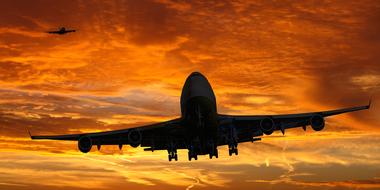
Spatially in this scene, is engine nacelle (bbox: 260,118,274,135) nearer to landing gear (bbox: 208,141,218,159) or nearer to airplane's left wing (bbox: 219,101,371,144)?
airplane's left wing (bbox: 219,101,371,144)

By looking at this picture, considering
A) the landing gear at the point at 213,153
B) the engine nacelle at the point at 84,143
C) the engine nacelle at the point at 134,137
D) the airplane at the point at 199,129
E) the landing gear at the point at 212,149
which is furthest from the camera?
the engine nacelle at the point at 84,143

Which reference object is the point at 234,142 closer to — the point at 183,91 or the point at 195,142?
the point at 195,142

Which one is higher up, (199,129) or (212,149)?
(199,129)

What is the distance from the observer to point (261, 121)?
58594 mm

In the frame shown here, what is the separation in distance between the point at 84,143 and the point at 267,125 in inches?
809

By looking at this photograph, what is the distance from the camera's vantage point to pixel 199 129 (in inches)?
2132

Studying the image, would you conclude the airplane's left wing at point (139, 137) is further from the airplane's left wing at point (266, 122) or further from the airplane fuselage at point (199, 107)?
the airplane's left wing at point (266, 122)

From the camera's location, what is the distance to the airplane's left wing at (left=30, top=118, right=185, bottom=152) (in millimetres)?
58612

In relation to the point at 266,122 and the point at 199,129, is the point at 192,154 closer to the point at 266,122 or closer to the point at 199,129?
the point at 199,129

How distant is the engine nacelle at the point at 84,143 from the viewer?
6178 centimetres

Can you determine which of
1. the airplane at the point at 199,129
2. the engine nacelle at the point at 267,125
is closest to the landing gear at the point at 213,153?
the airplane at the point at 199,129

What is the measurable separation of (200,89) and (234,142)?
1221 cm

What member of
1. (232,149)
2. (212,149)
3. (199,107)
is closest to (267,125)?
(232,149)

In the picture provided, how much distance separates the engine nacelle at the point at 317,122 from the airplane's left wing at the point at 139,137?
46.2ft
